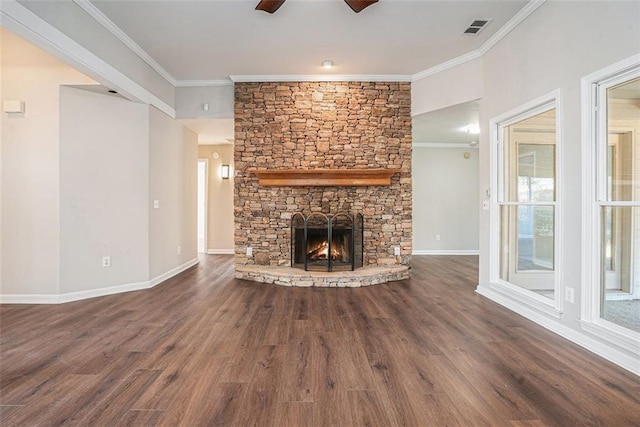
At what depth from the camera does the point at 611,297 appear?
2.28 m

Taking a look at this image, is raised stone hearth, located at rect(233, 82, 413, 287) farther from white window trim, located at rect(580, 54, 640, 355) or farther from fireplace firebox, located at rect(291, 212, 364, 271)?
white window trim, located at rect(580, 54, 640, 355)

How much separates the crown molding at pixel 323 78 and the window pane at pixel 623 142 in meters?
2.83

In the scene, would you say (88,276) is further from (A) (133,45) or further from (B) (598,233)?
(B) (598,233)

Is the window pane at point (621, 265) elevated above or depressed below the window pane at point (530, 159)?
below

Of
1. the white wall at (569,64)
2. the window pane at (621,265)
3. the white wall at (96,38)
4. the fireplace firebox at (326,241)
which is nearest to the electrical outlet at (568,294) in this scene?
the white wall at (569,64)

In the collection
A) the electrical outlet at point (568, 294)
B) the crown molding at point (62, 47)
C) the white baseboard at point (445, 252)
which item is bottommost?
the white baseboard at point (445, 252)

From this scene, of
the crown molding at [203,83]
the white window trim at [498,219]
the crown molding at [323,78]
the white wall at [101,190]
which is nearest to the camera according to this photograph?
the white window trim at [498,219]

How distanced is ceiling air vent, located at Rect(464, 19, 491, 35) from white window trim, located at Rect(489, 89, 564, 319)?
961 mm

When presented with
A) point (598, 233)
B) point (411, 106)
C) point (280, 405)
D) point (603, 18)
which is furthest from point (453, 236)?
point (280, 405)

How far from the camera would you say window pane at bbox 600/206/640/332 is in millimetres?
2182

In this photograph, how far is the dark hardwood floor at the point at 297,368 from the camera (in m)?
1.60

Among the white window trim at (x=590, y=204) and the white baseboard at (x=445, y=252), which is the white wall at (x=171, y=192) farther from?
the white baseboard at (x=445, y=252)

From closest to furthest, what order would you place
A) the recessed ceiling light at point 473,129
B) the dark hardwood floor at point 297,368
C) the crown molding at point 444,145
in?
the dark hardwood floor at point 297,368 < the recessed ceiling light at point 473,129 < the crown molding at point 444,145

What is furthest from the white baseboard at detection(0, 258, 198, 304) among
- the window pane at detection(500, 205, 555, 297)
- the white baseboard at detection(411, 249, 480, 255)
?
the white baseboard at detection(411, 249, 480, 255)
